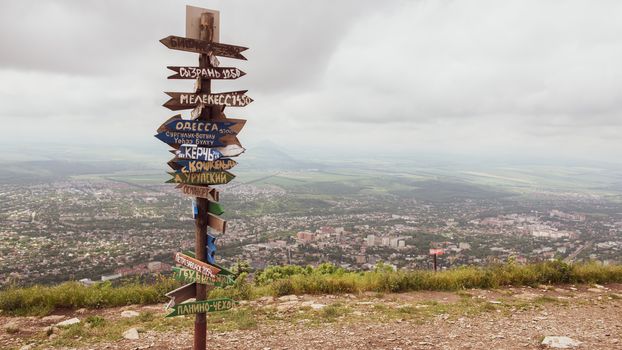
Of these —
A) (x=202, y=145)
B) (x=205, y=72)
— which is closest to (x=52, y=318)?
(x=202, y=145)

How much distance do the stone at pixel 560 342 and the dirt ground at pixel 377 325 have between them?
150 millimetres

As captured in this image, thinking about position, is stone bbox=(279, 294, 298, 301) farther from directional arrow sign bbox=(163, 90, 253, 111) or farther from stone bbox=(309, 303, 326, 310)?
directional arrow sign bbox=(163, 90, 253, 111)

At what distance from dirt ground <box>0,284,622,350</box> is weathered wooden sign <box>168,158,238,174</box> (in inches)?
148

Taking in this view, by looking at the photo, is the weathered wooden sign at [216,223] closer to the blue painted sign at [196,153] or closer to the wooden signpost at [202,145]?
the wooden signpost at [202,145]

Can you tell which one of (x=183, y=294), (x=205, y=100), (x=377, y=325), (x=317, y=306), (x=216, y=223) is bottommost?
(x=317, y=306)

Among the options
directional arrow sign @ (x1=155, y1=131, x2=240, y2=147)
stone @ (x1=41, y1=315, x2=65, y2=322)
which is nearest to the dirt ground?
stone @ (x1=41, y1=315, x2=65, y2=322)

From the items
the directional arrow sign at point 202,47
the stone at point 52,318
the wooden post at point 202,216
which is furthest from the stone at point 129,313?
the directional arrow sign at point 202,47

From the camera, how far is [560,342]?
680 cm

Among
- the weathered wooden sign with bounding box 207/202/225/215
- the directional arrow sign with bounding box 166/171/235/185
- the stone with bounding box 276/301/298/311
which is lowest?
the stone with bounding box 276/301/298/311

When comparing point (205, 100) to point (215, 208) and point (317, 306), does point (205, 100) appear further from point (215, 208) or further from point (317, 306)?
point (317, 306)

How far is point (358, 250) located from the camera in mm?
41625

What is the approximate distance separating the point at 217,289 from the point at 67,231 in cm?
3966

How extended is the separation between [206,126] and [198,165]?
0.58 m

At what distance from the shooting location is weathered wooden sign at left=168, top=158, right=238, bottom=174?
5168 mm
